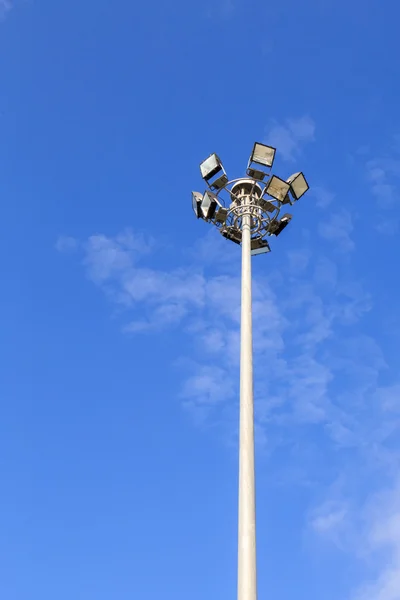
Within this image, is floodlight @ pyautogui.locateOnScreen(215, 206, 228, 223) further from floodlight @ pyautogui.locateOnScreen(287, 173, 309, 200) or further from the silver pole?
the silver pole

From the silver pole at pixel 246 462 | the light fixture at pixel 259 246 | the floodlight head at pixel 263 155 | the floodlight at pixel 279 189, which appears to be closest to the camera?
the silver pole at pixel 246 462

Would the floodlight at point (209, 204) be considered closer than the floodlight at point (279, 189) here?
No

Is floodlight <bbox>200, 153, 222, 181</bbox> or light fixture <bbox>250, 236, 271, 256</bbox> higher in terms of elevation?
floodlight <bbox>200, 153, 222, 181</bbox>

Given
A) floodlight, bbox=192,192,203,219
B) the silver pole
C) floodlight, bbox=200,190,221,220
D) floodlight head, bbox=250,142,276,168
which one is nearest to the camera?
the silver pole

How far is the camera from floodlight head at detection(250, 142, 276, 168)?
16.8 metres

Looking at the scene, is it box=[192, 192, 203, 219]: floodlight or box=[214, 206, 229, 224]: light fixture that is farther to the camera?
box=[192, 192, 203, 219]: floodlight

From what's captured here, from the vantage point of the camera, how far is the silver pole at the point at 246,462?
9.59m

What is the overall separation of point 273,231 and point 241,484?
7991 millimetres

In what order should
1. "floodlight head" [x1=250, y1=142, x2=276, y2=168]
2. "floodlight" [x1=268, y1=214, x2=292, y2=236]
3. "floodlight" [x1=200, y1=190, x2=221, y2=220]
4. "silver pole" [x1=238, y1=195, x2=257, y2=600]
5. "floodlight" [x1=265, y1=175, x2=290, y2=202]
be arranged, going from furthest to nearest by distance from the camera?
"floodlight" [x1=268, y1=214, x2=292, y2=236], "floodlight" [x1=200, y1=190, x2=221, y2=220], "floodlight head" [x1=250, y1=142, x2=276, y2=168], "floodlight" [x1=265, y1=175, x2=290, y2=202], "silver pole" [x1=238, y1=195, x2=257, y2=600]

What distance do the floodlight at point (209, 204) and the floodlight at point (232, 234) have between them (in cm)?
49

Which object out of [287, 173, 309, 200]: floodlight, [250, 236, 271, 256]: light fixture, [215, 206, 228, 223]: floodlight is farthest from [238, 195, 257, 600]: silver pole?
[287, 173, 309, 200]: floodlight

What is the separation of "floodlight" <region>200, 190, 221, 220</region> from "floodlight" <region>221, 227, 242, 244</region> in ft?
1.60

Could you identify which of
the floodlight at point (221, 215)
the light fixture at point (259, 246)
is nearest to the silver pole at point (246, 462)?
the floodlight at point (221, 215)

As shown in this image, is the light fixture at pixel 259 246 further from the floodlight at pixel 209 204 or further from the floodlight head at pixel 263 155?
the floodlight head at pixel 263 155
